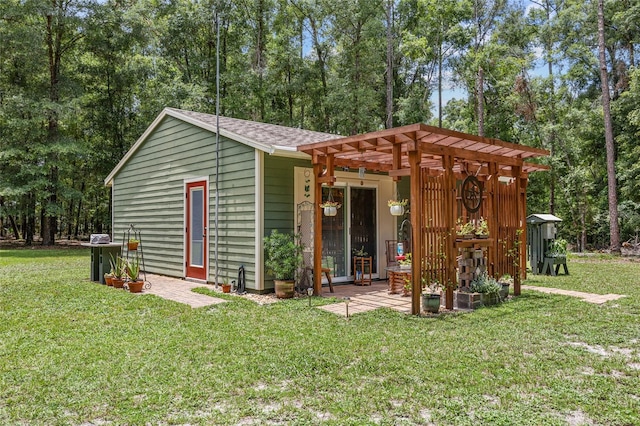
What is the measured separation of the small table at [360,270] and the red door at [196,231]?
108 inches

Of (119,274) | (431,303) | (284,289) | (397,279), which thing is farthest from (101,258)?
(431,303)

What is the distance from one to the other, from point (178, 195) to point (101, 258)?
1.82 m

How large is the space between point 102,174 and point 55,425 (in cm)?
2052

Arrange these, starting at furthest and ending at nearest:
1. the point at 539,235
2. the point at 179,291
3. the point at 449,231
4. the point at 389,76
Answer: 1. the point at 389,76
2. the point at 539,235
3. the point at 179,291
4. the point at 449,231

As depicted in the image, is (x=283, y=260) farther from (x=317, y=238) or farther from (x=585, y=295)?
(x=585, y=295)

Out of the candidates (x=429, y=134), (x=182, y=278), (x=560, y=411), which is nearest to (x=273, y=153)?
(x=429, y=134)

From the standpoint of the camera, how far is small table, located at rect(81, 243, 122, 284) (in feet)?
26.7

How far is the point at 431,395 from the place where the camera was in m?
2.88

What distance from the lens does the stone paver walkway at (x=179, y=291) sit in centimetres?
628

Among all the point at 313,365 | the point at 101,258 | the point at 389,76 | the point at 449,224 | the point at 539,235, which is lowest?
the point at 313,365

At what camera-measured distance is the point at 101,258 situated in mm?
8250

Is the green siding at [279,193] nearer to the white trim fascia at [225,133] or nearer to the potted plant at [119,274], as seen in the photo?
the white trim fascia at [225,133]

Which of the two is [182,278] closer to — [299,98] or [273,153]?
[273,153]

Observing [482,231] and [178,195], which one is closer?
[482,231]
